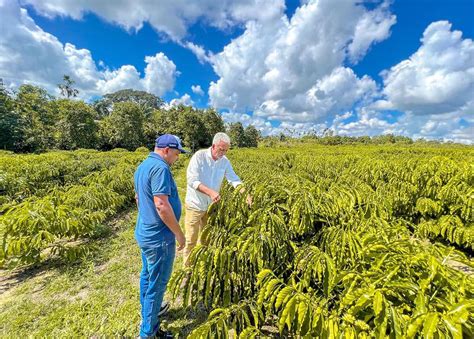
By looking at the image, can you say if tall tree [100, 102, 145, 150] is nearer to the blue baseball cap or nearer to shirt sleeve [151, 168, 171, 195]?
the blue baseball cap

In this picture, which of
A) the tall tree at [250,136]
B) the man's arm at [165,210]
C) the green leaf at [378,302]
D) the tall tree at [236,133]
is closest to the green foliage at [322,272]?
the green leaf at [378,302]

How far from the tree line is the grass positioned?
34799 mm

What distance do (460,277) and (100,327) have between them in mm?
3812

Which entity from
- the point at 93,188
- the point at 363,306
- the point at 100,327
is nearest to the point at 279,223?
the point at 363,306

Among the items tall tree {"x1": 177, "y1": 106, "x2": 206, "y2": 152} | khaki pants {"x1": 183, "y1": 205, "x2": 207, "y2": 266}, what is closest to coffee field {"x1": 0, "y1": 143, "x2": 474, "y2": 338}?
khaki pants {"x1": 183, "y1": 205, "x2": 207, "y2": 266}

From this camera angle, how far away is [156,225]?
2.53 m

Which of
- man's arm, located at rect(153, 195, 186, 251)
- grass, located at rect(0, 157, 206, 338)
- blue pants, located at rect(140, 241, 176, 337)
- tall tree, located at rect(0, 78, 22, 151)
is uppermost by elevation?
tall tree, located at rect(0, 78, 22, 151)

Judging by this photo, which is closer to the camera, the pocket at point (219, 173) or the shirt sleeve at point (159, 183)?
the shirt sleeve at point (159, 183)

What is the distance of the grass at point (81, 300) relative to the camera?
3070 millimetres

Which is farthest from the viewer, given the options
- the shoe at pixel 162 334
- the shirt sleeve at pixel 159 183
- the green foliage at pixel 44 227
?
the green foliage at pixel 44 227

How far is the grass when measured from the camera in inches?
121

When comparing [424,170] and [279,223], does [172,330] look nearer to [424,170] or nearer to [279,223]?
[279,223]

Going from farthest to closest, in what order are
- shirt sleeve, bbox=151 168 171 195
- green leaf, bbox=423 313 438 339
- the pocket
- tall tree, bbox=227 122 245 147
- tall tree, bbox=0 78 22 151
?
tall tree, bbox=227 122 245 147 < tall tree, bbox=0 78 22 151 < the pocket < shirt sleeve, bbox=151 168 171 195 < green leaf, bbox=423 313 438 339

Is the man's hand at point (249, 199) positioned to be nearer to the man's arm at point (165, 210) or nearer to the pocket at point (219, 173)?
the man's arm at point (165, 210)
